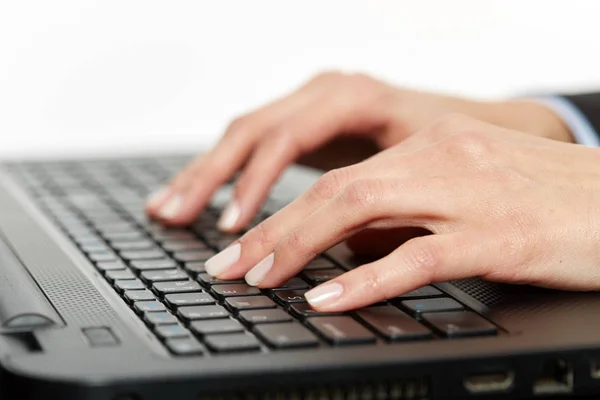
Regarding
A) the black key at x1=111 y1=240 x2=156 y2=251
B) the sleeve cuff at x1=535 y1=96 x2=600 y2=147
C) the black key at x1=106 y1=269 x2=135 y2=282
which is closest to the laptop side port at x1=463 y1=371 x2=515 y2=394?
the black key at x1=106 y1=269 x2=135 y2=282

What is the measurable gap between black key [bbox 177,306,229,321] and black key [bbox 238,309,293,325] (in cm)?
1

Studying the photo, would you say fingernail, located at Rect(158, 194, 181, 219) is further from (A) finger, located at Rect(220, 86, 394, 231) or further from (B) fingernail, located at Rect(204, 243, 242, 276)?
(B) fingernail, located at Rect(204, 243, 242, 276)

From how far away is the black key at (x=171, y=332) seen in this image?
0.70 m

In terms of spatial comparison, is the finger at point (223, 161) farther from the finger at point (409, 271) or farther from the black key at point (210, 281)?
the finger at point (409, 271)

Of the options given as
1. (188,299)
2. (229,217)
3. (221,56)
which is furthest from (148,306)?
(221,56)

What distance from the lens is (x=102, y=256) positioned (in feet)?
3.24

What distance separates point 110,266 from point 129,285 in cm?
9

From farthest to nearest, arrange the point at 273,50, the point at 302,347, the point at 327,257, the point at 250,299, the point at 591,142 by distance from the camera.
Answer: the point at 273,50, the point at 591,142, the point at 327,257, the point at 250,299, the point at 302,347

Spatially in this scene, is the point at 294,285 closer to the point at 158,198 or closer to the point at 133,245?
the point at 133,245

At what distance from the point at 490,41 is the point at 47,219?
68.6 inches

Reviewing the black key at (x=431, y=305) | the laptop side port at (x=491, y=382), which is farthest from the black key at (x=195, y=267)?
the laptop side port at (x=491, y=382)

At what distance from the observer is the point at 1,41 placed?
2.36 m

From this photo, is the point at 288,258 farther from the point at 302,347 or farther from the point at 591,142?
the point at 591,142

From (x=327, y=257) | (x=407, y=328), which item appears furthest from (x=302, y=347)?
(x=327, y=257)
